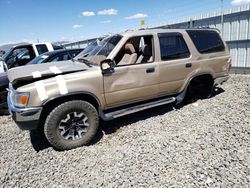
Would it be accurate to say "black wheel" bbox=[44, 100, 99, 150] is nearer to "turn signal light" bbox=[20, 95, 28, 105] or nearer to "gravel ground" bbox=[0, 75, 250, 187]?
"gravel ground" bbox=[0, 75, 250, 187]

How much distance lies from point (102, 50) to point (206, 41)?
2.57 metres

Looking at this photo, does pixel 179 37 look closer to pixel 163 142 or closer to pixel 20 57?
pixel 163 142

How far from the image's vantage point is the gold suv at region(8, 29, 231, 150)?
127 inches

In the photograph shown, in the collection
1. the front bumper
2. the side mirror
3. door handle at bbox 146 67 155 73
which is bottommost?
the front bumper

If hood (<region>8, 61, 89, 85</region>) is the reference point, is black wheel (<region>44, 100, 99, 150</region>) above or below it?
below

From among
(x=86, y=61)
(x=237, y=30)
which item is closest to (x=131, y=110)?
(x=86, y=61)

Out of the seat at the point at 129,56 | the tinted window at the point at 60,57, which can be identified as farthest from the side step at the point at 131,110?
the tinted window at the point at 60,57

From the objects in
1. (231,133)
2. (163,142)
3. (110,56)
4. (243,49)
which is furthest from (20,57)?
(243,49)

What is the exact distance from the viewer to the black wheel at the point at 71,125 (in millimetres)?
3268

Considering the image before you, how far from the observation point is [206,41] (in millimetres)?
4914

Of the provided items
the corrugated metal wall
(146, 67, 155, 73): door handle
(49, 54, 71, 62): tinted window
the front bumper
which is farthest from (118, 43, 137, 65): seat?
the corrugated metal wall

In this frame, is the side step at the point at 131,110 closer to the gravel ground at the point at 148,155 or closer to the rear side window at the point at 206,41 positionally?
the gravel ground at the point at 148,155

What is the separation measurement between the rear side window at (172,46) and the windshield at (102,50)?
0.94 meters

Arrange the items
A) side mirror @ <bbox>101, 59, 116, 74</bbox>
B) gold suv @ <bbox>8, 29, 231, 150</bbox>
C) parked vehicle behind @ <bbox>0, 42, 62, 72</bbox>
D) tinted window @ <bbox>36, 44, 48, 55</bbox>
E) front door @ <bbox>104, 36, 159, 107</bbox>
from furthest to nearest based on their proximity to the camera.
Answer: tinted window @ <bbox>36, 44, 48, 55</bbox>
parked vehicle behind @ <bbox>0, 42, 62, 72</bbox>
front door @ <bbox>104, 36, 159, 107</bbox>
side mirror @ <bbox>101, 59, 116, 74</bbox>
gold suv @ <bbox>8, 29, 231, 150</bbox>
